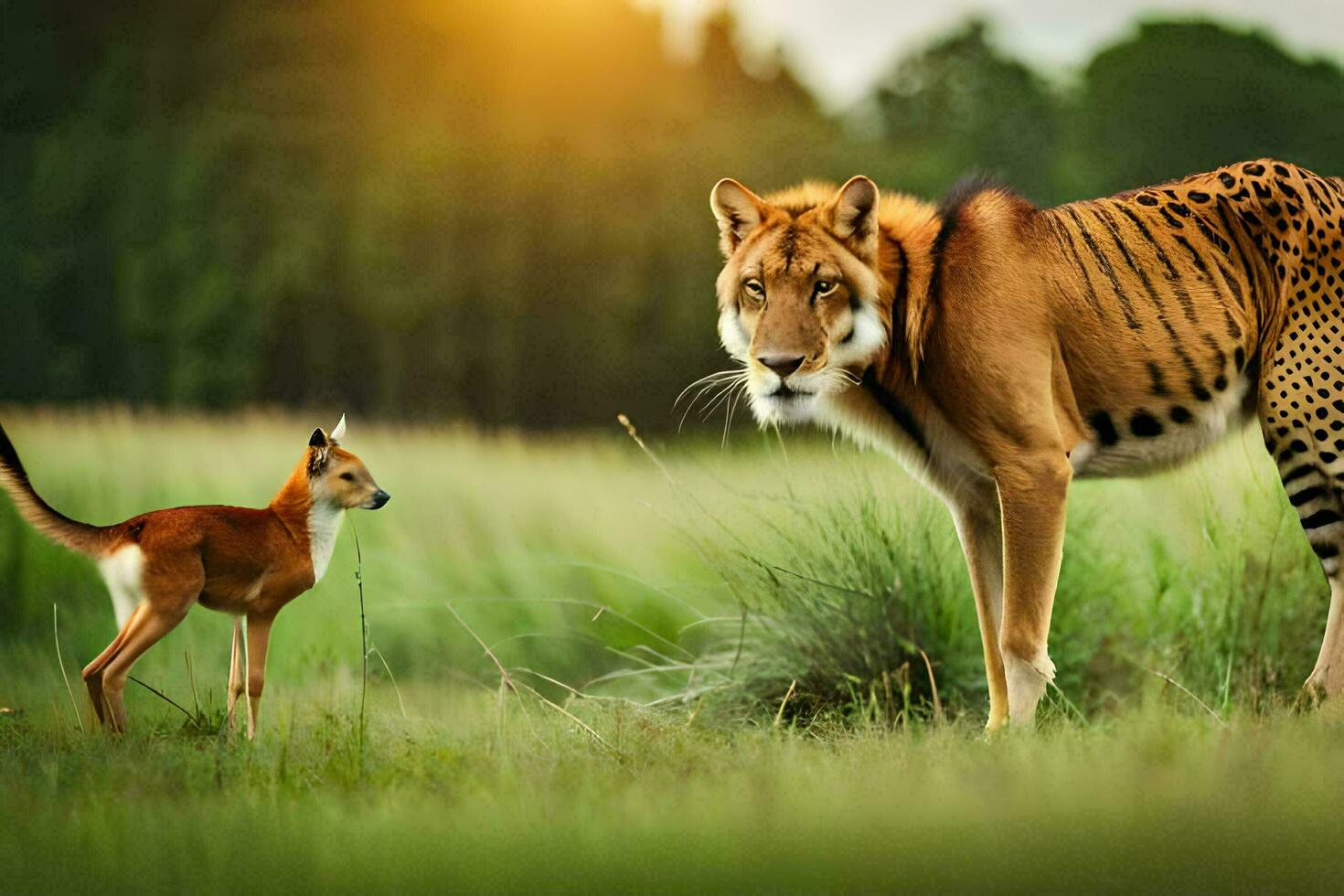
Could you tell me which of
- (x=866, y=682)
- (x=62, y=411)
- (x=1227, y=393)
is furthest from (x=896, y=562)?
(x=62, y=411)

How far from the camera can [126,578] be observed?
4574 mm

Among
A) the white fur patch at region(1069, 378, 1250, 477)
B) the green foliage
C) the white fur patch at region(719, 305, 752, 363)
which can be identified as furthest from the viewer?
the green foliage

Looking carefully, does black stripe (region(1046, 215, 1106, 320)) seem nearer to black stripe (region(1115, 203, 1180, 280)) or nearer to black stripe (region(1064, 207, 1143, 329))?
black stripe (region(1064, 207, 1143, 329))

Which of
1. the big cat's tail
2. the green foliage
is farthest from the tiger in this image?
the big cat's tail

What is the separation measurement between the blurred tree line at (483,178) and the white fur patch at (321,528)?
622 inches

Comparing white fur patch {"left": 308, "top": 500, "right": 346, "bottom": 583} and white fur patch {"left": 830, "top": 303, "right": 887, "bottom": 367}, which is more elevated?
white fur patch {"left": 830, "top": 303, "right": 887, "bottom": 367}

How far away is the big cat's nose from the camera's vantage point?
225 inches

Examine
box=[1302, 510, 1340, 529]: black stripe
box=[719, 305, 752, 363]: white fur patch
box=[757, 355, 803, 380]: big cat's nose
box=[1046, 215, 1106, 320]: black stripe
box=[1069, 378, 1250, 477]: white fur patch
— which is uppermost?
box=[1046, 215, 1106, 320]: black stripe

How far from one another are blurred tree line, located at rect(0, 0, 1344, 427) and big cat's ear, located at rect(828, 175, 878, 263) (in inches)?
584

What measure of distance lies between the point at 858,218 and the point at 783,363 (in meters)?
0.84

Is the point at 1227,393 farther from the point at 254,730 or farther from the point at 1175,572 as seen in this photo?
the point at 254,730

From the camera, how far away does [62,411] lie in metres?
12.8

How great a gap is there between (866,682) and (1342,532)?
8.15 ft

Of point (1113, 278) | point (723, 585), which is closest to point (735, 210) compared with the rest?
point (1113, 278)
